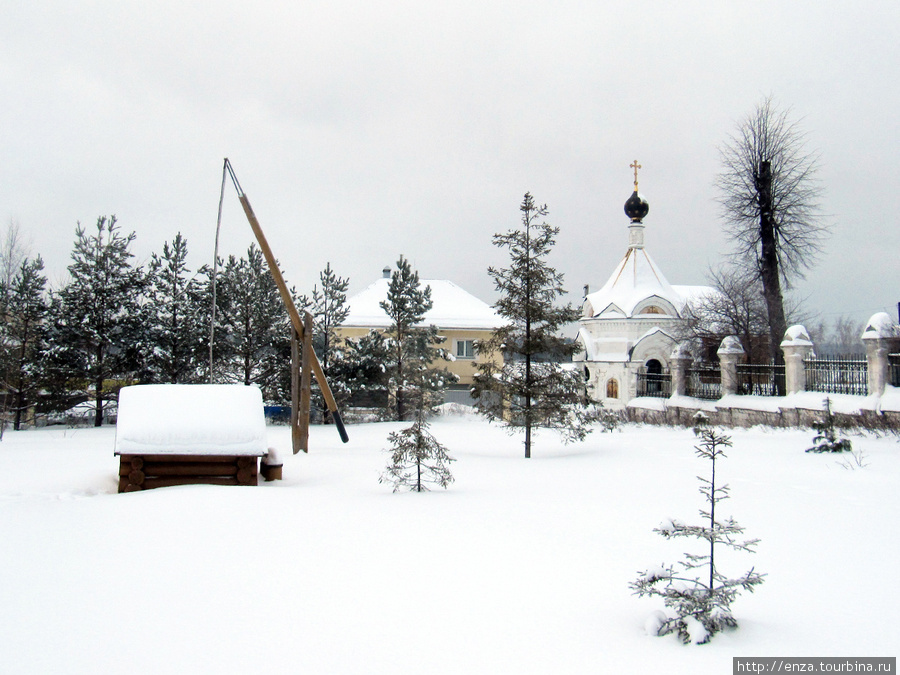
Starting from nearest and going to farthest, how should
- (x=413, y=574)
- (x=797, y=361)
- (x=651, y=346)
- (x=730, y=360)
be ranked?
(x=413, y=574) < (x=797, y=361) < (x=730, y=360) < (x=651, y=346)

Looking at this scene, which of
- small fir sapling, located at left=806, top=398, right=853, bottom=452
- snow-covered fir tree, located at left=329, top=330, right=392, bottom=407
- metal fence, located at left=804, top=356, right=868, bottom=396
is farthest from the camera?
snow-covered fir tree, located at left=329, top=330, right=392, bottom=407

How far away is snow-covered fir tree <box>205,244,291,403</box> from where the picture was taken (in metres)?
27.0

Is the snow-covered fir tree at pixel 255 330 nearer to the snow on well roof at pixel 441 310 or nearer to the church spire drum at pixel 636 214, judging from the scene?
the snow on well roof at pixel 441 310

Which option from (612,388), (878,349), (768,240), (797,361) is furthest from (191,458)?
(612,388)

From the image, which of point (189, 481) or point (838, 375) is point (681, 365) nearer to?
point (838, 375)

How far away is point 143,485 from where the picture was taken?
9.32 metres

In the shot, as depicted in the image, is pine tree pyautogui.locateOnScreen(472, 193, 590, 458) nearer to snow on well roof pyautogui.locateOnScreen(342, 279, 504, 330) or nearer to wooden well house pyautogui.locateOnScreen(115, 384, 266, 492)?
wooden well house pyautogui.locateOnScreen(115, 384, 266, 492)

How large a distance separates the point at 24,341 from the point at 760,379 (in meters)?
27.8

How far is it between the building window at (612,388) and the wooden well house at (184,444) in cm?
2978

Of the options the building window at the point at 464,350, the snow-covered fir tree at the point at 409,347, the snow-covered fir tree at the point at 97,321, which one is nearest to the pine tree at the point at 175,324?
the snow-covered fir tree at the point at 97,321

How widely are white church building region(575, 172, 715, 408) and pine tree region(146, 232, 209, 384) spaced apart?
62.7 feet

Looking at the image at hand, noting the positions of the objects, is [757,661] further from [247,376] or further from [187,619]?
[247,376]

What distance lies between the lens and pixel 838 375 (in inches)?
773

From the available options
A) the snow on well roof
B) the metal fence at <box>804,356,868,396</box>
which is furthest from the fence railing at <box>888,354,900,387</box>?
the snow on well roof
